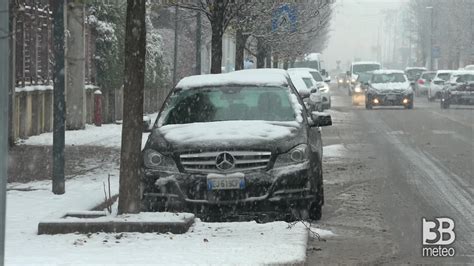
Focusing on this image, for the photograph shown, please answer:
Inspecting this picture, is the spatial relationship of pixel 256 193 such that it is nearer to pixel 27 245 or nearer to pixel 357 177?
pixel 27 245

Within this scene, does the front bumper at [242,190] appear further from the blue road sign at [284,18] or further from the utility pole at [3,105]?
the blue road sign at [284,18]

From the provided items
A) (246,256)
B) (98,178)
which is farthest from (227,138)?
(98,178)

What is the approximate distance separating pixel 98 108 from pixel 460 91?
→ 19605 millimetres

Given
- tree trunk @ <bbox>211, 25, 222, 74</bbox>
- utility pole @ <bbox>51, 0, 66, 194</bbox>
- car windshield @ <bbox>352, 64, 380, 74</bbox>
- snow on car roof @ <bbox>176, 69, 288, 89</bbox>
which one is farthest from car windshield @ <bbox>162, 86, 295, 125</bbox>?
car windshield @ <bbox>352, 64, 380, 74</bbox>

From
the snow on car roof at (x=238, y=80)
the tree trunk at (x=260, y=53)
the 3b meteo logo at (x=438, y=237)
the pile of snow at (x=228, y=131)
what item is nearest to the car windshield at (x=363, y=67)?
the tree trunk at (x=260, y=53)

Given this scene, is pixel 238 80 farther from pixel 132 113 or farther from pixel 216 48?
Answer: pixel 216 48

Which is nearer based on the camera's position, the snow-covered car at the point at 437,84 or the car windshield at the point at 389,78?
the car windshield at the point at 389,78

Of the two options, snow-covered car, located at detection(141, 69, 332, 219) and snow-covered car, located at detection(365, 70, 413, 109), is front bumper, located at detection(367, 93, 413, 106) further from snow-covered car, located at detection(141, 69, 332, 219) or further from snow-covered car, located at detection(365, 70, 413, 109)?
Answer: snow-covered car, located at detection(141, 69, 332, 219)

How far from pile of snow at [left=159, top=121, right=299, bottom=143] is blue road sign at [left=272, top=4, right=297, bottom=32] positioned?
12268 mm

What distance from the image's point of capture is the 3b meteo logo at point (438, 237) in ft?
27.9

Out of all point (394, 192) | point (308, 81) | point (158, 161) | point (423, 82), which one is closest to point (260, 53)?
point (308, 81)

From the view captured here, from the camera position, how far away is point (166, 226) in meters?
8.68

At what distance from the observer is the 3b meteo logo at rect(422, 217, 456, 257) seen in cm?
850

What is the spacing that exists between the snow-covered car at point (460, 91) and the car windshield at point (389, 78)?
258cm
